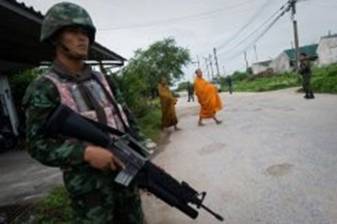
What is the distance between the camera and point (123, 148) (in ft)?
7.15

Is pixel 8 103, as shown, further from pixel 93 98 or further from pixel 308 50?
pixel 308 50

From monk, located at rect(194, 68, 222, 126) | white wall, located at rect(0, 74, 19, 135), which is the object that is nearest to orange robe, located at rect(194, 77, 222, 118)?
monk, located at rect(194, 68, 222, 126)

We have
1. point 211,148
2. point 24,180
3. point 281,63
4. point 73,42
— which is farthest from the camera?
point 281,63

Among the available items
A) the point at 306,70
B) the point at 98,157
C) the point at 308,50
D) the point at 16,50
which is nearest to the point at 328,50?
the point at 308,50

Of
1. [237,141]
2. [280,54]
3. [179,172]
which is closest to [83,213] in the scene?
[179,172]

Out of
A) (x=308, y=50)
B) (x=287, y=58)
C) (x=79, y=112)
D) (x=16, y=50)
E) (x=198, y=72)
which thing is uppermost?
(x=16, y=50)

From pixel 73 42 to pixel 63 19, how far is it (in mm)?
131

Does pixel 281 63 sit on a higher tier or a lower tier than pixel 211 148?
lower

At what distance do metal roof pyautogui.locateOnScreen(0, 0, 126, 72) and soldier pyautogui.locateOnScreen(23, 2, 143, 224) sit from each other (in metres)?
2.81

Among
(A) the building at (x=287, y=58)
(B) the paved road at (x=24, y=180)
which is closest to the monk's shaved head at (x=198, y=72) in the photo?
(B) the paved road at (x=24, y=180)

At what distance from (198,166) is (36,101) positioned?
4654 mm

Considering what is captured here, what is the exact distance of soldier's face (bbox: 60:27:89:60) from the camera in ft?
7.47

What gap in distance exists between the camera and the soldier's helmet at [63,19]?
2.25m

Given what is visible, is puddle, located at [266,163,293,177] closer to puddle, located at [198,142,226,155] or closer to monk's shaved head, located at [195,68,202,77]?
puddle, located at [198,142,226,155]
